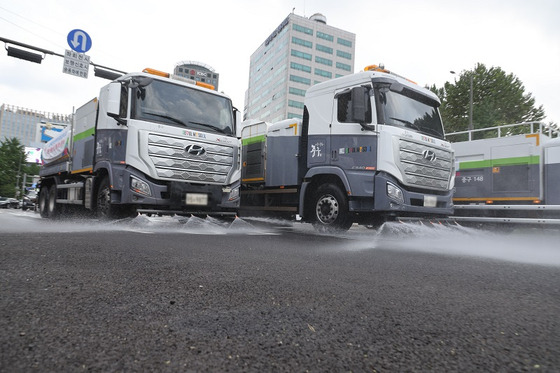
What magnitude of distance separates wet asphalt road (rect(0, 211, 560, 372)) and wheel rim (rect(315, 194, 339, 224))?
392 centimetres

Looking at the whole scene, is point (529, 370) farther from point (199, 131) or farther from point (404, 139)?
point (199, 131)

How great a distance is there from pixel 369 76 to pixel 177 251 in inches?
204

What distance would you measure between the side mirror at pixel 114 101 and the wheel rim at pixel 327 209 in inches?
172

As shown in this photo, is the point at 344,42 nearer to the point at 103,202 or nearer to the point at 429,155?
the point at 429,155

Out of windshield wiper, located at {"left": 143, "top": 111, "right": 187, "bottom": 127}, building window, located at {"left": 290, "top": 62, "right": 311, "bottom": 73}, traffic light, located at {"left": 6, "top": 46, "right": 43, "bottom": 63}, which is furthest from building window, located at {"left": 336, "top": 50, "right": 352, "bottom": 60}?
windshield wiper, located at {"left": 143, "top": 111, "right": 187, "bottom": 127}

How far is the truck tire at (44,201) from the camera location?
1175 cm

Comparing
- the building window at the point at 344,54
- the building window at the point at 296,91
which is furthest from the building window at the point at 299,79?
the building window at the point at 344,54

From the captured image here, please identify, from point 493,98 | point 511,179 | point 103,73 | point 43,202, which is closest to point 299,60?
point 493,98

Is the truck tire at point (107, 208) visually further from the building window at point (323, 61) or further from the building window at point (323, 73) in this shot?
the building window at point (323, 61)

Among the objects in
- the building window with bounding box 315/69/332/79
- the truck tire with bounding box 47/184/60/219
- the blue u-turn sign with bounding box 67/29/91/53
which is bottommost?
the truck tire with bounding box 47/184/60/219

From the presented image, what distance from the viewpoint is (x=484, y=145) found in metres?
9.93

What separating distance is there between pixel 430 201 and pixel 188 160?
4.87 m

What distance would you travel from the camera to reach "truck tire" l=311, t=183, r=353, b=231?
287 inches

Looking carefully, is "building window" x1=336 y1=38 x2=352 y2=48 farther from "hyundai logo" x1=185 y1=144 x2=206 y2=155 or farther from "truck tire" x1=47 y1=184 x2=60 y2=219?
"hyundai logo" x1=185 y1=144 x2=206 y2=155
